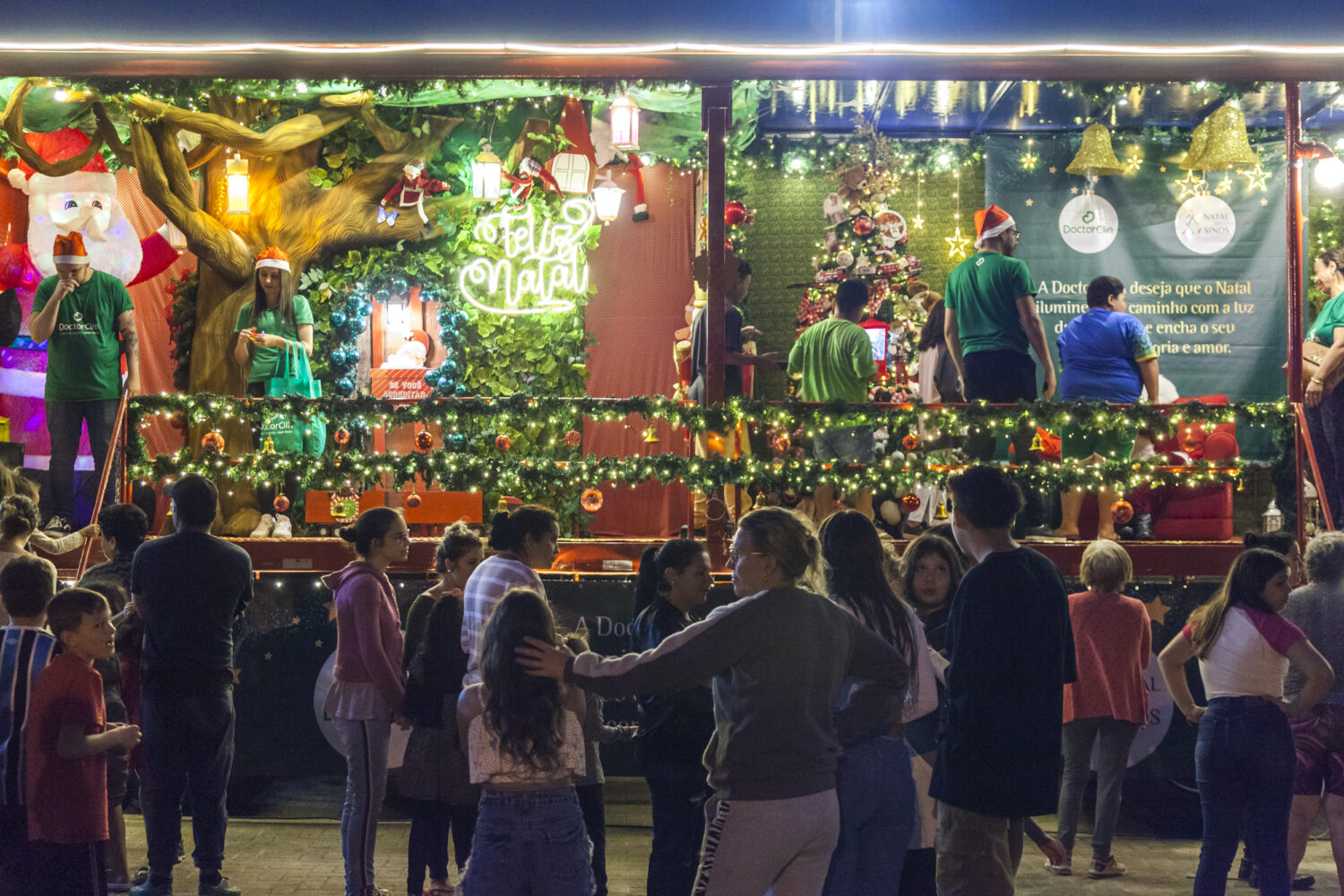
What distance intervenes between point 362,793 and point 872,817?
2484mm

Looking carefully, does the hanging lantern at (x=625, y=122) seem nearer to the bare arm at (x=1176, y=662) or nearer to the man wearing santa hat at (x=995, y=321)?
the man wearing santa hat at (x=995, y=321)

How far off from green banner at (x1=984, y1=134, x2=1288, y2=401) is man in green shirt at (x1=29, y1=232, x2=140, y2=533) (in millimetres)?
7934

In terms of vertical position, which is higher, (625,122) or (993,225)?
(625,122)

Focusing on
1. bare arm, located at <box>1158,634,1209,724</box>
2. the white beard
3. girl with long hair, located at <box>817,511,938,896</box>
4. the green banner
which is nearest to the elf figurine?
the white beard

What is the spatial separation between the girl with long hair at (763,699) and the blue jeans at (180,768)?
108 inches

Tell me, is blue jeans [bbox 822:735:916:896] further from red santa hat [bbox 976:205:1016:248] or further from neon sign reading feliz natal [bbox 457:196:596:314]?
neon sign reading feliz natal [bbox 457:196:596:314]

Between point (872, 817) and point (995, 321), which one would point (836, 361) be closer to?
point (995, 321)

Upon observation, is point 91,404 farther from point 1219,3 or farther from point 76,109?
point 1219,3

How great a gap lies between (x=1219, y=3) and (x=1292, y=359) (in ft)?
7.57

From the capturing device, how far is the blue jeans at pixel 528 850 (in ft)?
11.8

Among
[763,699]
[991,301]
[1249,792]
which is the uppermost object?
[991,301]

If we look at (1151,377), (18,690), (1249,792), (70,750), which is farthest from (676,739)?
(1151,377)

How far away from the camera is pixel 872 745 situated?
3906mm

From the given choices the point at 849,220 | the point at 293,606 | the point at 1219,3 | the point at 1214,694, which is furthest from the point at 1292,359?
the point at 293,606
